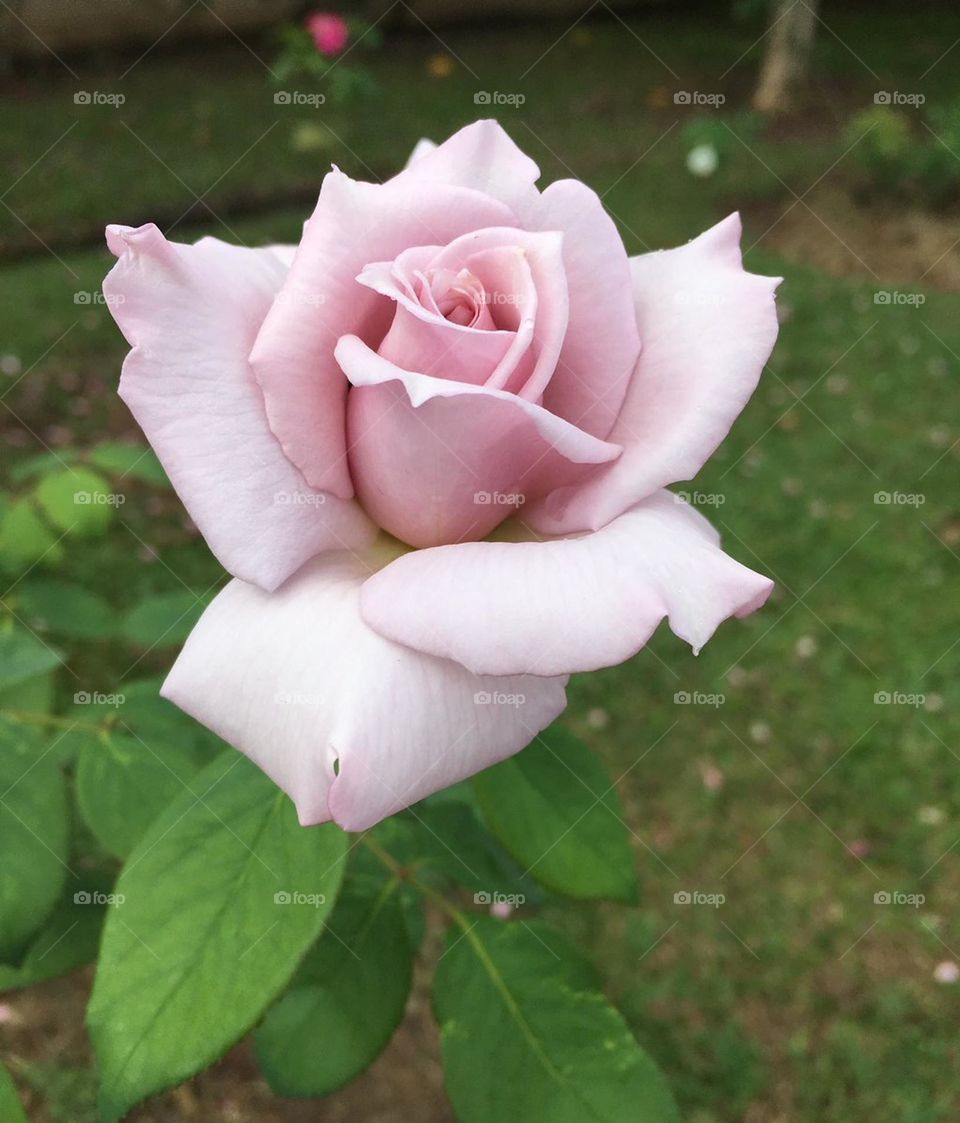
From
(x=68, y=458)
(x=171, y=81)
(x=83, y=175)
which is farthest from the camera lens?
(x=171, y=81)

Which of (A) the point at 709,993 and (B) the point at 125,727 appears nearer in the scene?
(B) the point at 125,727

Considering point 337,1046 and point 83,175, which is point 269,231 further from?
point 337,1046

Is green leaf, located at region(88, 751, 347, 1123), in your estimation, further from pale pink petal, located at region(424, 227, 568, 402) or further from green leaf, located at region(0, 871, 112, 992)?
pale pink petal, located at region(424, 227, 568, 402)

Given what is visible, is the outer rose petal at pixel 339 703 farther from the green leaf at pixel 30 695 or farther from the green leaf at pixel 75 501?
the green leaf at pixel 75 501

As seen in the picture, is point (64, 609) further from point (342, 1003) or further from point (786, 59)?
point (786, 59)

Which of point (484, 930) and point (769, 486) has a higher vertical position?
point (484, 930)

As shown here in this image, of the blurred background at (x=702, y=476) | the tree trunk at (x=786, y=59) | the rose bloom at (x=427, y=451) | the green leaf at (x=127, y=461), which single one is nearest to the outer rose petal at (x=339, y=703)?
the rose bloom at (x=427, y=451)

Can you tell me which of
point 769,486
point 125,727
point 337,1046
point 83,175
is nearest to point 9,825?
point 125,727
